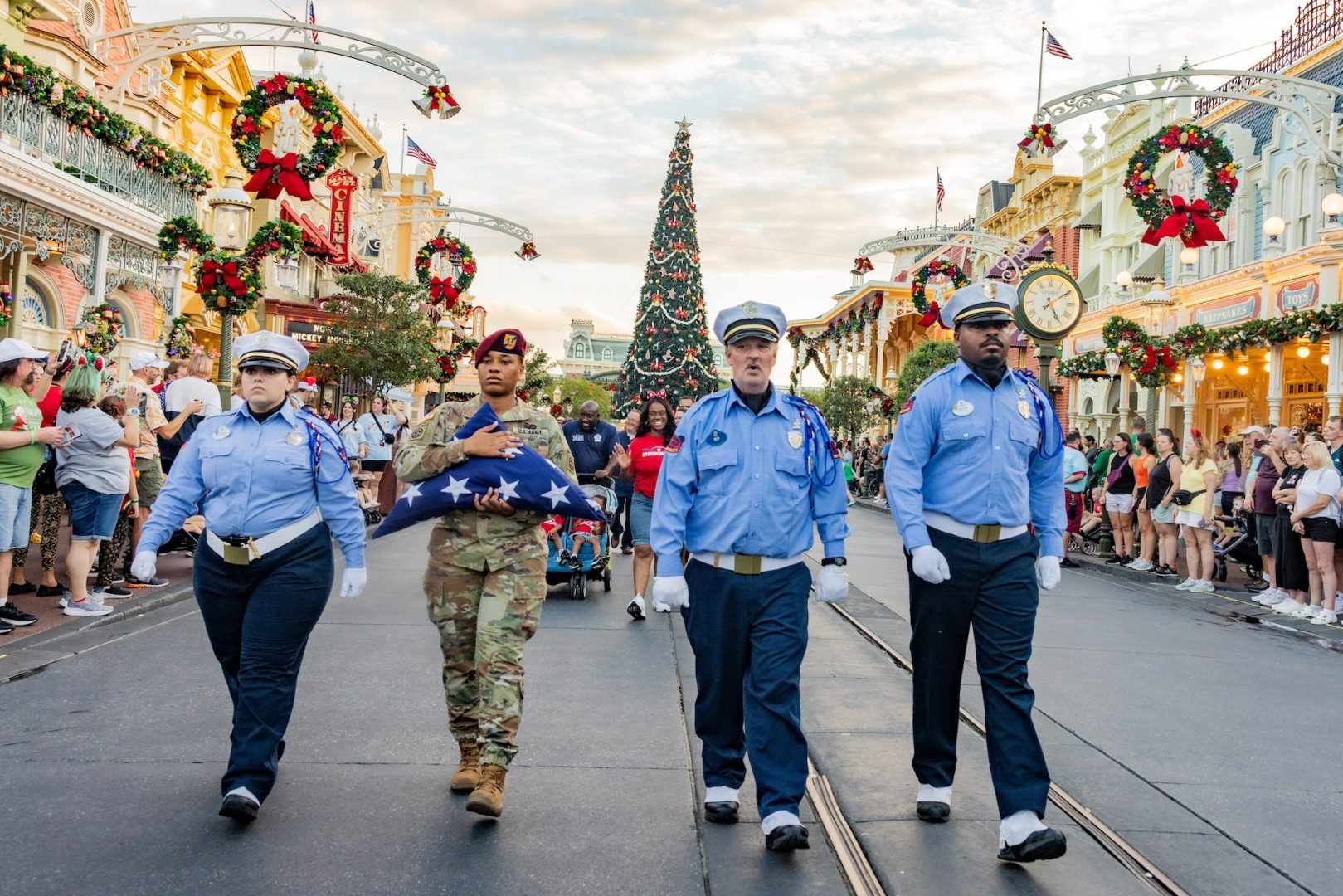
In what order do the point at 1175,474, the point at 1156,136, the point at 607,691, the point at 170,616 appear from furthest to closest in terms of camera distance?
the point at 1156,136, the point at 1175,474, the point at 170,616, the point at 607,691

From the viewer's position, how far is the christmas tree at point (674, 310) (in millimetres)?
38062

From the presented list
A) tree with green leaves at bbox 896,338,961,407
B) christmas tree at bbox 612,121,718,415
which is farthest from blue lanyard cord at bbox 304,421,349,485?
tree with green leaves at bbox 896,338,961,407

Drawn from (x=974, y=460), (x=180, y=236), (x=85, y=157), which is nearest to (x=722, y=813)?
(x=974, y=460)

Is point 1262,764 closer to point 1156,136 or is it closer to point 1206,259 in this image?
point 1156,136

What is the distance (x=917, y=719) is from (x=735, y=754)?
0.70 metres

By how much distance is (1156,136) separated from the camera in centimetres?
1934

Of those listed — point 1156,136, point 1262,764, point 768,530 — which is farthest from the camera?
point 1156,136

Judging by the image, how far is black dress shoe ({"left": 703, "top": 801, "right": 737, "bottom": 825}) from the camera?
4207 millimetres

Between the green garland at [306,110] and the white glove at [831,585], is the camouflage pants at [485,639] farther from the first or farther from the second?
Answer: the green garland at [306,110]

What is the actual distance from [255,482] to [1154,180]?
59.0 ft

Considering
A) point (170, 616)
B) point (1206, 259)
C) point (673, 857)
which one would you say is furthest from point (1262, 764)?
point (1206, 259)

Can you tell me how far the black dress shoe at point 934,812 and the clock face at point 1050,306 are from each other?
36.5 feet

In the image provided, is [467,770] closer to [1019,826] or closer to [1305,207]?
[1019,826]

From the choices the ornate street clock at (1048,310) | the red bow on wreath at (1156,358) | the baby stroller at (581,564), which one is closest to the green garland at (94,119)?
the baby stroller at (581,564)
